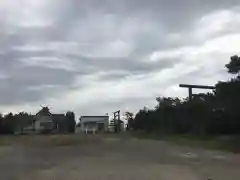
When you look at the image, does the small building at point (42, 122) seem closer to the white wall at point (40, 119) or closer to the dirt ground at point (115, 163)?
the white wall at point (40, 119)

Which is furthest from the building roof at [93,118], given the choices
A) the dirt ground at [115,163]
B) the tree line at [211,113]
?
the dirt ground at [115,163]

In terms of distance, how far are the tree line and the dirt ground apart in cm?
712

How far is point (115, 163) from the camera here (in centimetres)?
1686

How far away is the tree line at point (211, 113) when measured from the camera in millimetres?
29078

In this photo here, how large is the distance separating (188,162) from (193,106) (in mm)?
16845

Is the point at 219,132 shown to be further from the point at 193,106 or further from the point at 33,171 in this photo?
the point at 33,171

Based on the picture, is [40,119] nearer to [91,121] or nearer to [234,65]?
[91,121]

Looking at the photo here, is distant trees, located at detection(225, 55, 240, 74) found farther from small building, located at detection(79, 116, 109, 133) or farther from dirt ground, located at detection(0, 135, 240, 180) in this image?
small building, located at detection(79, 116, 109, 133)

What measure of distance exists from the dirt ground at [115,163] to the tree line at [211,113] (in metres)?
7.12

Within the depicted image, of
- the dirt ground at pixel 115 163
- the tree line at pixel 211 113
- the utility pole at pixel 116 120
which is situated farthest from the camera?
the utility pole at pixel 116 120

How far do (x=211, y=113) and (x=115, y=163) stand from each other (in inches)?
620

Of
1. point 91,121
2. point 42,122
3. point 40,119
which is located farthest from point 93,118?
point 42,122

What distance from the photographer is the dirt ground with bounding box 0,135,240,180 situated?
556 inches

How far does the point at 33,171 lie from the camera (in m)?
15.2
